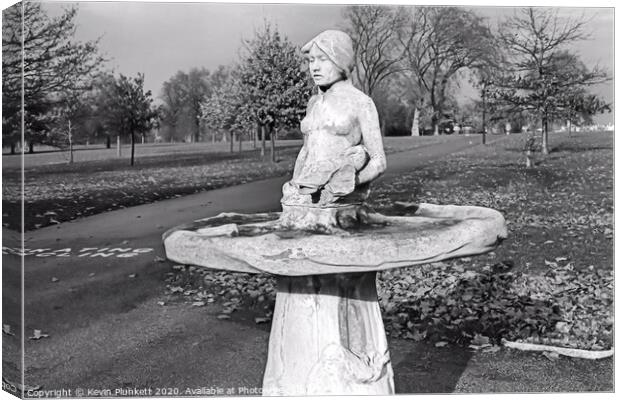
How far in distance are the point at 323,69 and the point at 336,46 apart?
133mm

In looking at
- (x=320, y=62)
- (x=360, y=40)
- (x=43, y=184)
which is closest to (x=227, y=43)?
(x=360, y=40)

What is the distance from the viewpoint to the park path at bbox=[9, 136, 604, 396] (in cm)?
492

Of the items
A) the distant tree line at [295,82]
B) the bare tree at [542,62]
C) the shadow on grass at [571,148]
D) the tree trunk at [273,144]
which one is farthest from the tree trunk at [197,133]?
the shadow on grass at [571,148]

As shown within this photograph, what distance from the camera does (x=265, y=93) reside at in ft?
23.8

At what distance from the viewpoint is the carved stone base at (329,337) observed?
3.13 meters

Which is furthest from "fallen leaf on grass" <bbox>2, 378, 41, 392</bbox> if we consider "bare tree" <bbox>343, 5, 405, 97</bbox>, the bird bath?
"bare tree" <bbox>343, 5, 405, 97</bbox>

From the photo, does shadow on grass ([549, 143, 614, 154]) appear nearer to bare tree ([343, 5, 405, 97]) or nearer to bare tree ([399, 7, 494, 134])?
bare tree ([399, 7, 494, 134])

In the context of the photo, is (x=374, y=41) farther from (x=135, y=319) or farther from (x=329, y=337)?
(x=329, y=337)

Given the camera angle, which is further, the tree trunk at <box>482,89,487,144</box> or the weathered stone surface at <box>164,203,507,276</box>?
the tree trunk at <box>482,89,487,144</box>

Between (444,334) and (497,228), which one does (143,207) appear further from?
(497,228)

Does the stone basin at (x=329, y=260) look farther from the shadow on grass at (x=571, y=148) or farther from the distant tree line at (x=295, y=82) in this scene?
the shadow on grass at (x=571, y=148)

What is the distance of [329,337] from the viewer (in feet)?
10.3

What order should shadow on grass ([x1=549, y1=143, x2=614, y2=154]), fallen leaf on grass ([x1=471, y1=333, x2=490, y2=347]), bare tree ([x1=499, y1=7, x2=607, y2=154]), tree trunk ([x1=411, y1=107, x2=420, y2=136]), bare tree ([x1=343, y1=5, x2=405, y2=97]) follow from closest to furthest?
1. fallen leaf on grass ([x1=471, y1=333, x2=490, y2=347])
2. bare tree ([x1=343, y1=5, x2=405, y2=97])
3. bare tree ([x1=499, y1=7, x2=607, y2=154])
4. shadow on grass ([x1=549, y1=143, x2=614, y2=154])
5. tree trunk ([x1=411, y1=107, x2=420, y2=136])

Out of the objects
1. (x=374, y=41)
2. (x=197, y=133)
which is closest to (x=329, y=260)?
(x=374, y=41)
